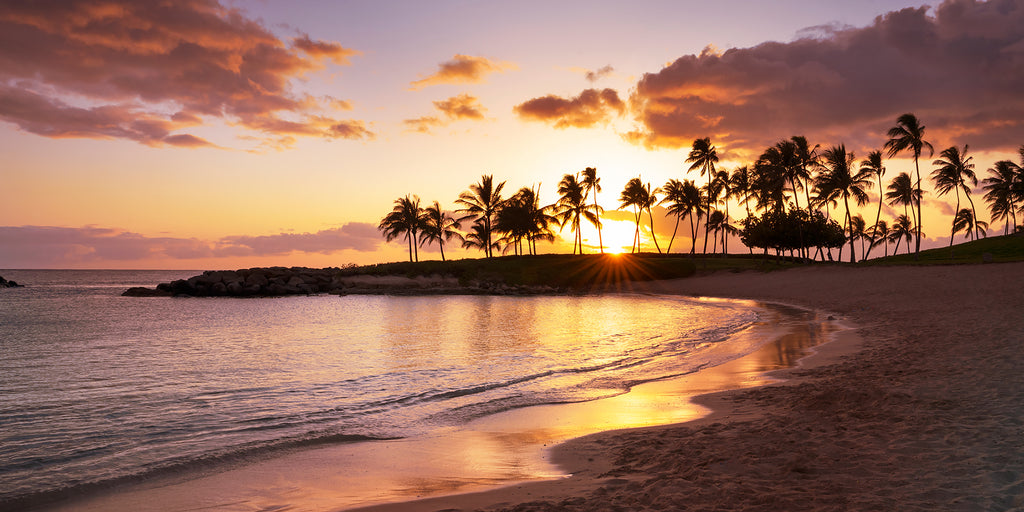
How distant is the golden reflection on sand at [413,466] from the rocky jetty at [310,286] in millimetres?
51771

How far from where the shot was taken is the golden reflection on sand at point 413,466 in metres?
6.28

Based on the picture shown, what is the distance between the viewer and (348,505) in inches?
235

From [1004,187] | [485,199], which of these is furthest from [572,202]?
[1004,187]

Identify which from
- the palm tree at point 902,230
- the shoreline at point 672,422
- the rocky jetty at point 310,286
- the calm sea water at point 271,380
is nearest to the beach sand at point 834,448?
the shoreline at point 672,422

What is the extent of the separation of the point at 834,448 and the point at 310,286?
68.2 meters

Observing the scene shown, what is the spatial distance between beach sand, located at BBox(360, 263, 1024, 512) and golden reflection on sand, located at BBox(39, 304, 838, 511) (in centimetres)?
50

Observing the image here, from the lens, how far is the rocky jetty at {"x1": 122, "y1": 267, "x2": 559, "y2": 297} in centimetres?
6431

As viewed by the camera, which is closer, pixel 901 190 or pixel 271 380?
pixel 271 380

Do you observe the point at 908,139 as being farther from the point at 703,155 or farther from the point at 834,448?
the point at 834,448

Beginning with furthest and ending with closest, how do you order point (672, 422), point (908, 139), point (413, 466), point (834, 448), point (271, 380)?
point (908, 139)
point (271, 380)
point (672, 422)
point (413, 466)
point (834, 448)

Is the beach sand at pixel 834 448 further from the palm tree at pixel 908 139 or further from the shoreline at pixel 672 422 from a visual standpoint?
the palm tree at pixel 908 139

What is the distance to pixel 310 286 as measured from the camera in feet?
223

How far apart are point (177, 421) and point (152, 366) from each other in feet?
26.1

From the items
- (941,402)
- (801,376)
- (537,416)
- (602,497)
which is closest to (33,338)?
(537,416)
